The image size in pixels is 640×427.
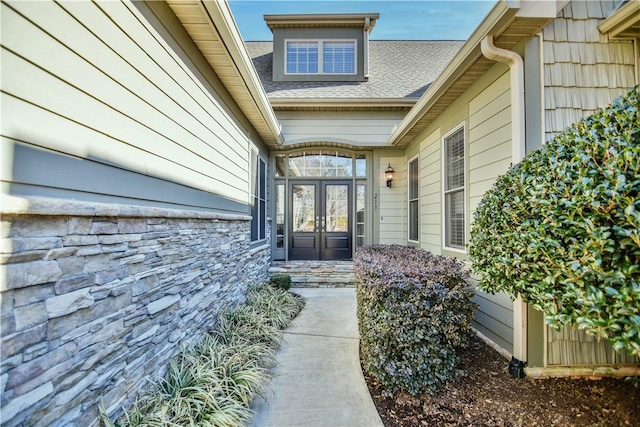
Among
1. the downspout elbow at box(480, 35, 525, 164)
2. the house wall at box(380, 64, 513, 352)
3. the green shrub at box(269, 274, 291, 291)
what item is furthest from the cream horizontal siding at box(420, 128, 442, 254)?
the green shrub at box(269, 274, 291, 291)

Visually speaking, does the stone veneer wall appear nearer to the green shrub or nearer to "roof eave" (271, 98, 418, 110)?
the green shrub

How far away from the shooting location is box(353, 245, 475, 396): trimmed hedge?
2.39 metres

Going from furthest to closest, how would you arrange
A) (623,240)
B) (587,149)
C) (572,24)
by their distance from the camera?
(572,24)
(587,149)
(623,240)

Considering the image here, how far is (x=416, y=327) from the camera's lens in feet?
7.88

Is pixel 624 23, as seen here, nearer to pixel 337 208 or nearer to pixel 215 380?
pixel 215 380

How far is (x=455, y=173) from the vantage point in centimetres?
413

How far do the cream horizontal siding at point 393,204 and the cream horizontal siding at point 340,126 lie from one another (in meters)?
0.66

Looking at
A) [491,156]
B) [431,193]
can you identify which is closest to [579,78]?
[491,156]

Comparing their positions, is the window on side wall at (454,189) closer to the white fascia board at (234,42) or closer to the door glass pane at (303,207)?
the white fascia board at (234,42)

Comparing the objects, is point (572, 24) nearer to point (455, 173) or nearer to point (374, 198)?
point (455, 173)

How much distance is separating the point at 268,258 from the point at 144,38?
192 inches

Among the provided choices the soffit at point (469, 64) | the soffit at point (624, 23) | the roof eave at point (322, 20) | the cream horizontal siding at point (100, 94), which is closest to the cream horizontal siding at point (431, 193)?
the soffit at point (469, 64)

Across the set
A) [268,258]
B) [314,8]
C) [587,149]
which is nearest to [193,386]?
[587,149]

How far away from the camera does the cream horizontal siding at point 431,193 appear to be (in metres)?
4.62
